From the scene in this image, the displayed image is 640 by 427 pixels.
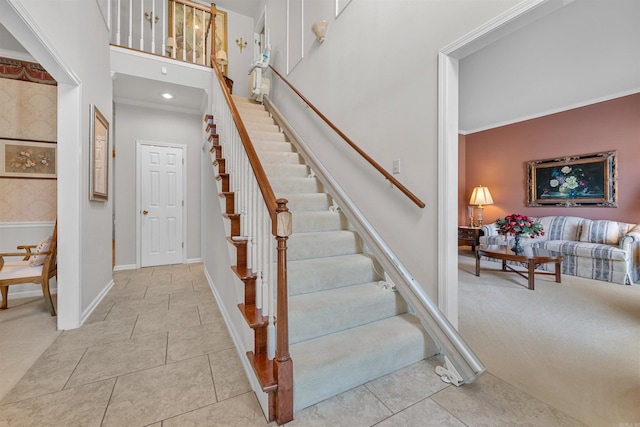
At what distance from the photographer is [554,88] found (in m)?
4.04

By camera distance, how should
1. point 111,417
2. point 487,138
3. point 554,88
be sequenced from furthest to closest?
point 487,138 → point 554,88 → point 111,417

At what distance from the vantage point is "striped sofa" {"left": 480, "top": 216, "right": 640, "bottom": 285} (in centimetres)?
351

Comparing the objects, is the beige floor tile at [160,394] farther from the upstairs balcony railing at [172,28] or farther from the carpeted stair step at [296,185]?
the upstairs balcony railing at [172,28]

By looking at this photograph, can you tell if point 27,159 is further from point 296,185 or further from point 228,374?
point 228,374

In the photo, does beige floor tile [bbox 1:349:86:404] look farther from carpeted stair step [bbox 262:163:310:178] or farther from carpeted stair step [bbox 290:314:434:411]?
carpeted stair step [bbox 262:163:310:178]

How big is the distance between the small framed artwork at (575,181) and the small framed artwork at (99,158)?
22.4 ft

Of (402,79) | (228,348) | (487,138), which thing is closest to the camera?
(228,348)

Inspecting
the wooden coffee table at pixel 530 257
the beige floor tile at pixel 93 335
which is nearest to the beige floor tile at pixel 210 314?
the beige floor tile at pixel 93 335

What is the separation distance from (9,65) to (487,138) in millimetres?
7809

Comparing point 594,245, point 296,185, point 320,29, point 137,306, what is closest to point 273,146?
point 296,185

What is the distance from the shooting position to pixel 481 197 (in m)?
5.82

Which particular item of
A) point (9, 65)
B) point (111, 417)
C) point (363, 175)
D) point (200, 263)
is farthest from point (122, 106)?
point (111, 417)

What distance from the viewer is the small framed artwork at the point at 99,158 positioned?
2.72 meters

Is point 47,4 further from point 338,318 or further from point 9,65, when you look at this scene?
point 338,318
